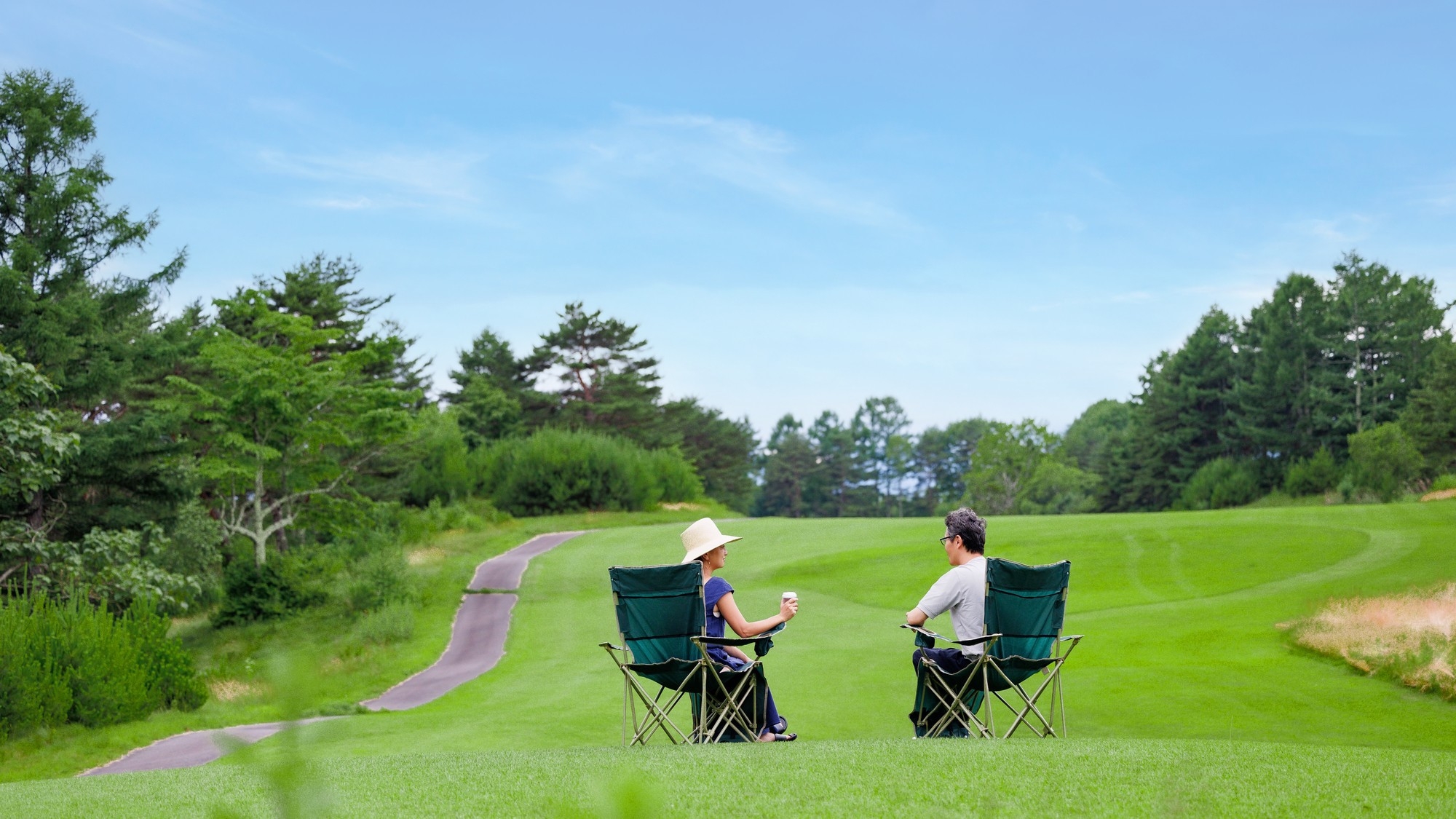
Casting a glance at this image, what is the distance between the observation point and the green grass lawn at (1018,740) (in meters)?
3.71

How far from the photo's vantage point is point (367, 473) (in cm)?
3388

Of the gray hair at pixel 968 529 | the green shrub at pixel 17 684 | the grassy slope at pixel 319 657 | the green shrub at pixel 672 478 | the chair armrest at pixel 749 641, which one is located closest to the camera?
the grassy slope at pixel 319 657

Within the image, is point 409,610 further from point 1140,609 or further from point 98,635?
point 1140,609

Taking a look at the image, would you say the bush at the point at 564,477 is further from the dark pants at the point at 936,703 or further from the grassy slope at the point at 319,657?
the dark pants at the point at 936,703

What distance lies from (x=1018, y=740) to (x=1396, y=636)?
20.3 ft

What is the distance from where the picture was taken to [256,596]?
19.8 metres

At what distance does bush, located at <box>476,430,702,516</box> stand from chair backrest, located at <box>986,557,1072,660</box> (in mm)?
28282

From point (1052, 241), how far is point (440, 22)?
22.4 metres

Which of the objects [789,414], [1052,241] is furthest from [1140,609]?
[789,414]

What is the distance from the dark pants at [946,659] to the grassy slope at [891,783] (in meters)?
0.94

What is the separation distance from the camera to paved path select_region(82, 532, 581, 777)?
8125mm

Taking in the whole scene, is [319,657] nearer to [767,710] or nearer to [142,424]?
[767,710]

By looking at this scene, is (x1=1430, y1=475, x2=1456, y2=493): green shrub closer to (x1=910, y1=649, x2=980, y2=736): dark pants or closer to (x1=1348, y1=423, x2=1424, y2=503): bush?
(x1=1348, y1=423, x2=1424, y2=503): bush

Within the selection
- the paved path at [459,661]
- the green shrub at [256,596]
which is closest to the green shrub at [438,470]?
the paved path at [459,661]
